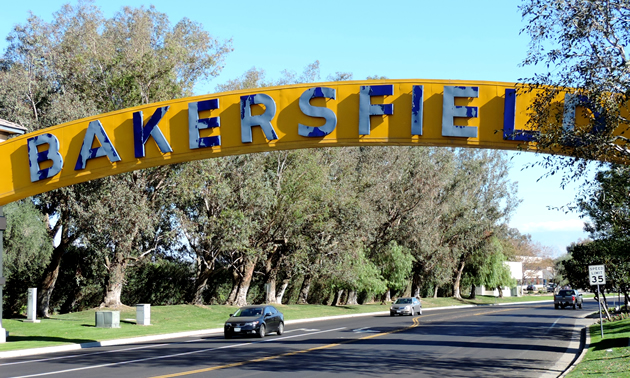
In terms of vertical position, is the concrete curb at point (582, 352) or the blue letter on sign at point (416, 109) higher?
the blue letter on sign at point (416, 109)

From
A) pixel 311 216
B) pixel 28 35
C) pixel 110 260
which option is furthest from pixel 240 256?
pixel 28 35

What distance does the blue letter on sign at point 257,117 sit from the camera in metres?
18.9

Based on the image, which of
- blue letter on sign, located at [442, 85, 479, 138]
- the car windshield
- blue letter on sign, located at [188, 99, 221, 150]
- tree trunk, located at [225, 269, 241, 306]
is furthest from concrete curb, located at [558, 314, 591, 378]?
tree trunk, located at [225, 269, 241, 306]

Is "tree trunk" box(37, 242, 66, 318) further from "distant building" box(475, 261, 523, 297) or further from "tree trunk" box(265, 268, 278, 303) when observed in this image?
"distant building" box(475, 261, 523, 297)

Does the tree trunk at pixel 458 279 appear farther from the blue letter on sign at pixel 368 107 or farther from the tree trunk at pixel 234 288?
the blue letter on sign at pixel 368 107

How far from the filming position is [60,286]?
42750 millimetres

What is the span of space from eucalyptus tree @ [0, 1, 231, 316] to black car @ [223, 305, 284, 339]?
33.4 ft

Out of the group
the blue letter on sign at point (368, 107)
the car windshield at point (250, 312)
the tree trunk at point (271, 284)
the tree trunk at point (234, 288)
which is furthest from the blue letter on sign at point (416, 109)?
the tree trunk at point (271, 284)

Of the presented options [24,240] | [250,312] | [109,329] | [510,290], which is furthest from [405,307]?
[510,290]

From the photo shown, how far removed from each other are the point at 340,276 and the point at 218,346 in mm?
25932

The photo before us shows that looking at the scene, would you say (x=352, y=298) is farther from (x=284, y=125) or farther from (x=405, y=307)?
(x=284, y=125)

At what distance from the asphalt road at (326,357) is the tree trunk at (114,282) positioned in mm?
11111

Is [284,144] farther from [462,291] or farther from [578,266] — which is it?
[462,291]

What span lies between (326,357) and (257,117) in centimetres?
709
